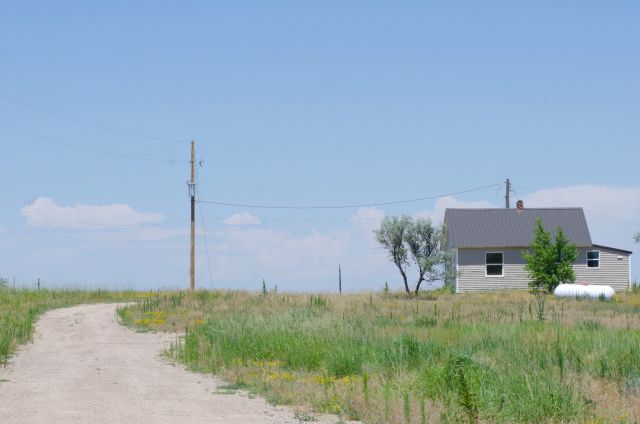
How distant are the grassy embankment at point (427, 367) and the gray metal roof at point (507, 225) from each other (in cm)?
2782

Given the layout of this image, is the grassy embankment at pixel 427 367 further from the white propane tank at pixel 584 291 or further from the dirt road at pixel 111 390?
the white propane tank at pixel 584 291

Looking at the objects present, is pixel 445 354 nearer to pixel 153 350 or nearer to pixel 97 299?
pixel 153 350

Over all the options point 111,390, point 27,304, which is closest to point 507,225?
point 27,304

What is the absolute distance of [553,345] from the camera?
51.7 feet

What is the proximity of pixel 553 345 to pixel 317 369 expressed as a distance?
471 centimetres

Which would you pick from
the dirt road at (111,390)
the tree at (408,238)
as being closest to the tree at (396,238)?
the tree at (408,238)

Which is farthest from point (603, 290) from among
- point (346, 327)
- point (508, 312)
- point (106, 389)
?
point (106, 389)

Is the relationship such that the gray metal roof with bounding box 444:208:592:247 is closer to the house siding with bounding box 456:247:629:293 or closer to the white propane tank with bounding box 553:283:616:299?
the house siding with bounding box 456:247:629:293

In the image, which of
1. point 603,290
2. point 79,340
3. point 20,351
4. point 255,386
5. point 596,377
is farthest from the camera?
point 603,290

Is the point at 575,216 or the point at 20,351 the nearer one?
the point at 20,351

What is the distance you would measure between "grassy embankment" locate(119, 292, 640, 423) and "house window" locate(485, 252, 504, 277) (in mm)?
27679

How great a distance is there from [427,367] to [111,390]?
5.54 metres

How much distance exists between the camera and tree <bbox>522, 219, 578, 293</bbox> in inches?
1869

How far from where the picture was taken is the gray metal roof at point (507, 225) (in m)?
51.7
